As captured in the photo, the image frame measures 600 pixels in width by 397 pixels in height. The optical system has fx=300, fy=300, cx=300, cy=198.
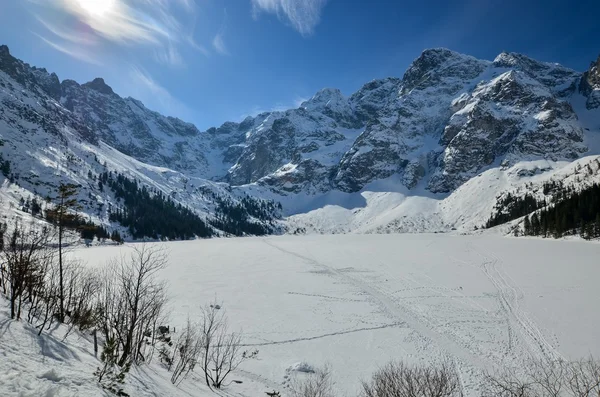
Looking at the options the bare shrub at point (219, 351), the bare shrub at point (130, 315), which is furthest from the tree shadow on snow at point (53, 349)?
the bare shrub at point (219, 351)

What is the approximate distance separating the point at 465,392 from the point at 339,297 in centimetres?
1879

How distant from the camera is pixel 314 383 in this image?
57.1 ft

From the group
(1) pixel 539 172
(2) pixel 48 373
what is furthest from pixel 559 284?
(1) pixel 539 172

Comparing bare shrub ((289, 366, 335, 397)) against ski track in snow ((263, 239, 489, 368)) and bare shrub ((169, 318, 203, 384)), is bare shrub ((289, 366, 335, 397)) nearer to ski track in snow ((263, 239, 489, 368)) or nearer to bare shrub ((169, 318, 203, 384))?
bare shrub ((169, 318, 203, 384))

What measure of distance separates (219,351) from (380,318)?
14611 millimetres

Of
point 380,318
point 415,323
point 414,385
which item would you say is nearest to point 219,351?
point 414,385

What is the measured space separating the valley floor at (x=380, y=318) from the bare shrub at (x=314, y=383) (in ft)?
1.86

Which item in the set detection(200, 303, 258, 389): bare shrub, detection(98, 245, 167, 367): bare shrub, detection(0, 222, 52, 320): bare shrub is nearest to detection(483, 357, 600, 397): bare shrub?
detection(200, 303, 258, 389): bare shrub

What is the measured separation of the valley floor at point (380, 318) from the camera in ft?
56.7

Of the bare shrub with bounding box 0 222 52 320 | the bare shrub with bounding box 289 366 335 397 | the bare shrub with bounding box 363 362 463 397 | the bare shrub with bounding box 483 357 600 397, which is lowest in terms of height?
the bare shrub with bounding box 289 366 335 397

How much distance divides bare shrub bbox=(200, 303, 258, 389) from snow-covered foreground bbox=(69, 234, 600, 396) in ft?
3.32

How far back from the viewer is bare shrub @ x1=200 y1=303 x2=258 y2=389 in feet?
53.3

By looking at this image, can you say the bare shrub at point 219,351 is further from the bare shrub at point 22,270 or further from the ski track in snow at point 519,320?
the ski track in snow at point 519,320

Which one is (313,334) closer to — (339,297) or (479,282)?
(339,297)
